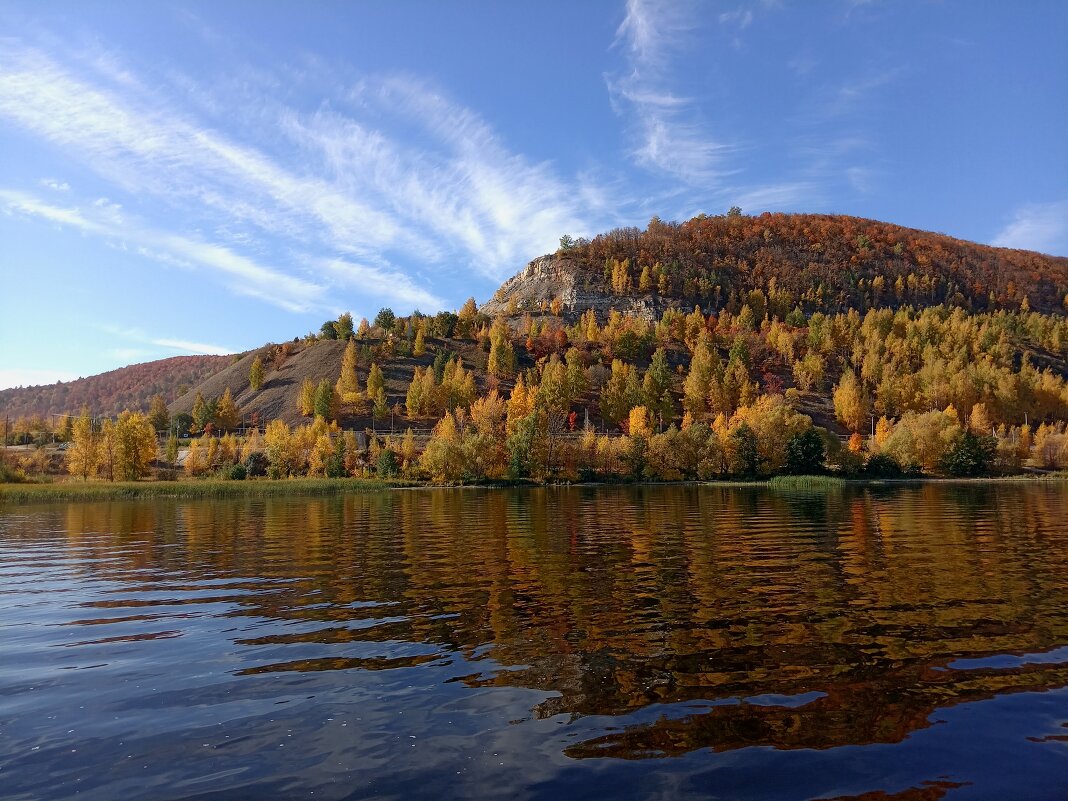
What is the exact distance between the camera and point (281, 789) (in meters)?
9.30

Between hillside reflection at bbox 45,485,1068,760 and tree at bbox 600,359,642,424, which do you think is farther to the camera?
tree at bbox 600,359,642,424

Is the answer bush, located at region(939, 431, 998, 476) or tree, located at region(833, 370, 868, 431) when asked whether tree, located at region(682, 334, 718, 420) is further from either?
bush, located at region(939, 431, 998, 476)

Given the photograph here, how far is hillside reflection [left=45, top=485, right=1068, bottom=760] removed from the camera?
39.3 feet

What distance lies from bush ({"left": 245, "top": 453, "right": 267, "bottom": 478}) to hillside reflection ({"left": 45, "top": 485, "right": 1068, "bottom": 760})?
315 ft

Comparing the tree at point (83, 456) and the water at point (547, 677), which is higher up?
the tree at point (83, 456)

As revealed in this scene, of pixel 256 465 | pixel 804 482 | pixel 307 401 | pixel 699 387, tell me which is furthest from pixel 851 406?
pixel 307 401

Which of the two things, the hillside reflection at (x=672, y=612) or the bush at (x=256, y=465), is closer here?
the hillside reflection at (x=672, y=612)

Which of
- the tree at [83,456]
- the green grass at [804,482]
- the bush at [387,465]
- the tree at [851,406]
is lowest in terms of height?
the green grass at [804,482]

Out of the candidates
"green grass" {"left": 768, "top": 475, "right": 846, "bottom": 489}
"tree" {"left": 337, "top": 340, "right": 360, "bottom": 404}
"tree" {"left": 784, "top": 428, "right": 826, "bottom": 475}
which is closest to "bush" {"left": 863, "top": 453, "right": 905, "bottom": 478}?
"tree" {"left": 784, "top": 428, "right": 826, "bottom": 475}

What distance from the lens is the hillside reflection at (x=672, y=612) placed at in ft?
39.3

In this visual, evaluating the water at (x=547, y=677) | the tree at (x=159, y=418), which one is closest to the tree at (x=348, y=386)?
the tree at (x=159, y=418)

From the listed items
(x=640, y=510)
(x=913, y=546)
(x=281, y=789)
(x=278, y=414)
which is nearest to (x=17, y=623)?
(x=281, y=789)

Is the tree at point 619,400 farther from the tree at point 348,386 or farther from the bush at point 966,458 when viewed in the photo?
the bush at point 966,458

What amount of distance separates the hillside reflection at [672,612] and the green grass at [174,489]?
60809mm
